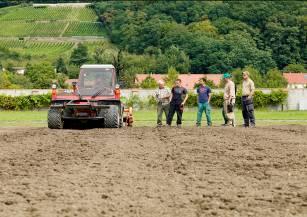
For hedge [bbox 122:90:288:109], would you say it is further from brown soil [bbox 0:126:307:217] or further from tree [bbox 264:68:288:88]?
brown soil [bbox 0:126:307:217]

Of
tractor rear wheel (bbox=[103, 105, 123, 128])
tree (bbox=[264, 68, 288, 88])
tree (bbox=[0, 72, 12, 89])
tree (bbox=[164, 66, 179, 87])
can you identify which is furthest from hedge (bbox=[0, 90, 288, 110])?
tree (bbox=[0, 72, 12, 89])

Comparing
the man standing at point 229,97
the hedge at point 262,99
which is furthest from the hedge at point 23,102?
the man standing at point 229,97

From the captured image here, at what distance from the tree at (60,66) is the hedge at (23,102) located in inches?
2243

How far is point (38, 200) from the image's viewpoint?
9836 mm

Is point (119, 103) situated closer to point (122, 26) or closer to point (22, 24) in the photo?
point (122, 26)

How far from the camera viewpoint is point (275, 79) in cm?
10994

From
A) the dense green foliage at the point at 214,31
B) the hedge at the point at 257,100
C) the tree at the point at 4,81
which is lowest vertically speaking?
the hedge at the point at 257,100

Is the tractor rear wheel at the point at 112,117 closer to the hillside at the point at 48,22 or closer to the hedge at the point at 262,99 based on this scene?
the hedge at the point at 262,99

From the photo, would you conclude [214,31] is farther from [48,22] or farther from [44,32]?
[48,22]

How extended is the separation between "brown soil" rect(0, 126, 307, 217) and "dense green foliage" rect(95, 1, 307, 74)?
101m

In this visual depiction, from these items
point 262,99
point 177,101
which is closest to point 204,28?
point 262,99

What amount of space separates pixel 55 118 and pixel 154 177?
1264 centimetres

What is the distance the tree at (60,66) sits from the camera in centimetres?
11815

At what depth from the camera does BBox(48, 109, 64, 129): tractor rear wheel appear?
23991 mm
